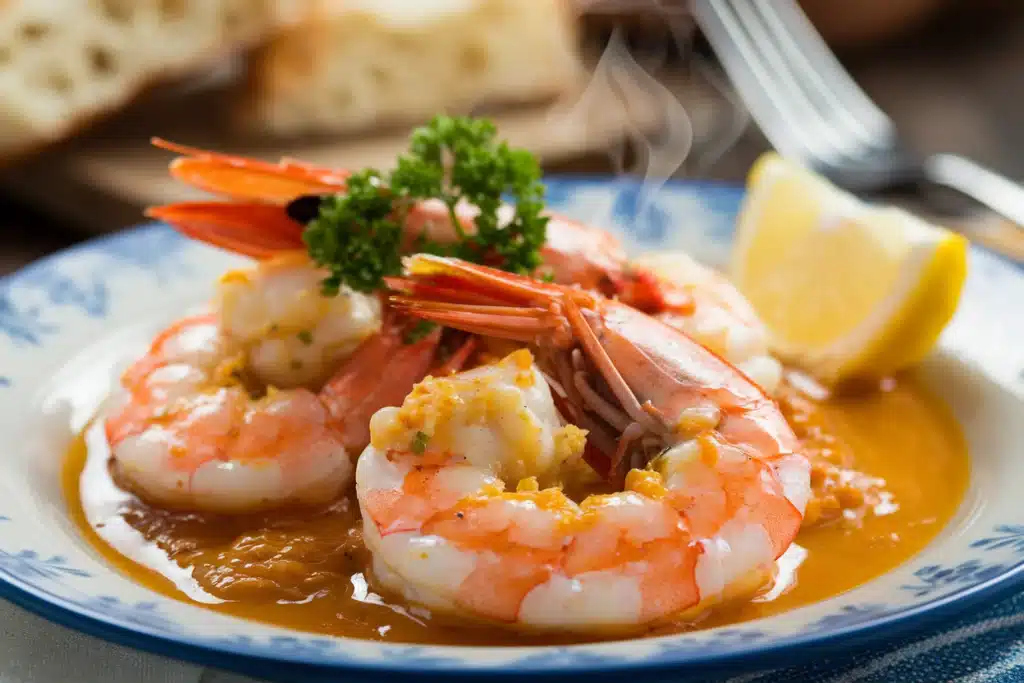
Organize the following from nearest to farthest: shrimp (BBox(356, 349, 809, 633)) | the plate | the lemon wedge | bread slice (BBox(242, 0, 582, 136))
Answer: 1. the plate
2. shrimp (BBox(356, 349, 809, 633))
3. the lemon wedge
4. bread slice (BBox(242, 0, 582, 136))

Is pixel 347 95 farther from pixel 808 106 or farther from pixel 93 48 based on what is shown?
pixel 808 106

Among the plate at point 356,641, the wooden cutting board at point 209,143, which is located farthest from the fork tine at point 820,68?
the plate at point 356,641

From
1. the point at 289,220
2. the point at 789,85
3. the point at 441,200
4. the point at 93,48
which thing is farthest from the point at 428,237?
the point at 789,85

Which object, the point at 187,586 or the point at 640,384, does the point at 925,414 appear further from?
the point at 187,586

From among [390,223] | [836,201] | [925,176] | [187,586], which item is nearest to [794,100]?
[925,176]

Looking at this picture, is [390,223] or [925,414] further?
[925,414]

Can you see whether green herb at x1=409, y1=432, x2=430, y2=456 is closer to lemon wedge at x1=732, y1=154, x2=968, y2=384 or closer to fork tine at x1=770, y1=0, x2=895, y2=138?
lemon wedge at x1=732, y1=154, x2=968, y2=384

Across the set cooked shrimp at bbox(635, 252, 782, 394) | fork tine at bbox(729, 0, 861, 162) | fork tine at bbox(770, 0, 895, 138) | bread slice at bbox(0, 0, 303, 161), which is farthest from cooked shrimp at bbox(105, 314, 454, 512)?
fork tine at bbox(770, 0, 895, 138)

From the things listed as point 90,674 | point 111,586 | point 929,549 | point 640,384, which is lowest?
point 90,674
